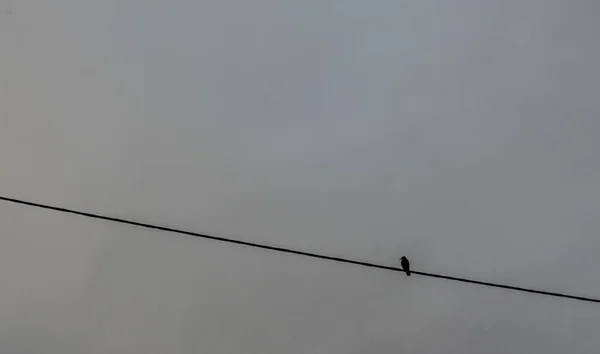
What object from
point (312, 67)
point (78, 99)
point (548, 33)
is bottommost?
point (78, 99)

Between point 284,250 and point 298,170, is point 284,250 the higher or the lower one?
the lower one

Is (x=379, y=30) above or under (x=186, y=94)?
above

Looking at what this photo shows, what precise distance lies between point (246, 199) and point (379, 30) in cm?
37

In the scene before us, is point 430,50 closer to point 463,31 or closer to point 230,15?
point 463,31

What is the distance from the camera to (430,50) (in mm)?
1152

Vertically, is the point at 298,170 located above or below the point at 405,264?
above

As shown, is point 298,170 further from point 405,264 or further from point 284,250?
point 405,264

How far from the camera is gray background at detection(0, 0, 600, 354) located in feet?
3.76

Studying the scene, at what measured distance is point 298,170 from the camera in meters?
1.19

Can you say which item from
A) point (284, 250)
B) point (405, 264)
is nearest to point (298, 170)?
point (284, 250)

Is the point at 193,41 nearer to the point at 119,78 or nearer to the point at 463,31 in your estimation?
the point at 119,78

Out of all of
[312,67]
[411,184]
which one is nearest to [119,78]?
[312,67]

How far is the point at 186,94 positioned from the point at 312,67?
0.22 m

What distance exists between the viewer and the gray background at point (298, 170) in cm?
114
